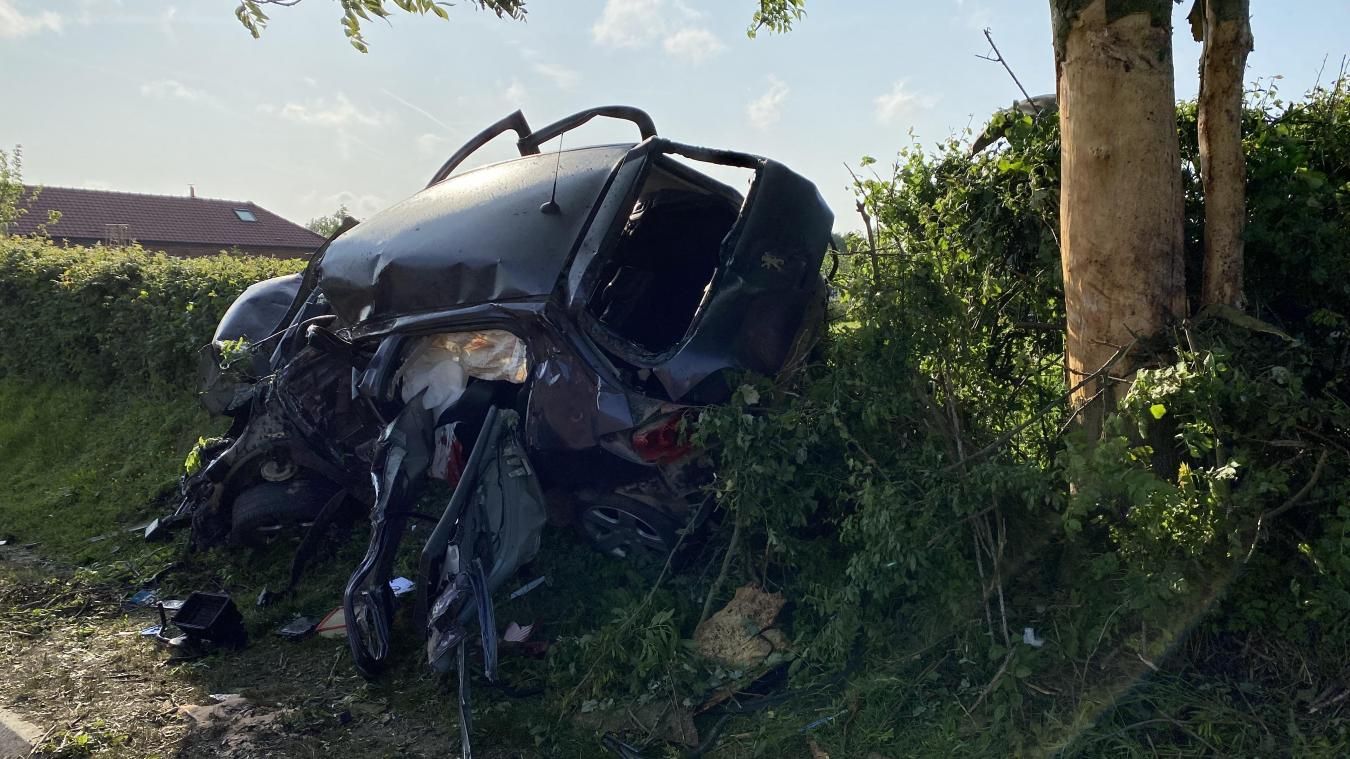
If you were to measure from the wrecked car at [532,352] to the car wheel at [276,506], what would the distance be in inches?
6.3

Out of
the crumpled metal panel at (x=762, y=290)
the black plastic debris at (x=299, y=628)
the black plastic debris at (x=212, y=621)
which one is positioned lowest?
the black plastic debris at (x=299, y=628)

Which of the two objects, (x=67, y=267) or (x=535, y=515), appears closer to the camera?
(x=535, y=515)

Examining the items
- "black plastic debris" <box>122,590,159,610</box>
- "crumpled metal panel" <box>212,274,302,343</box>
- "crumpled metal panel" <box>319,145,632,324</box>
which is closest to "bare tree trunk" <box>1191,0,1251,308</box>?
"crumpled metal panel" <box>319,145,632,324</box>

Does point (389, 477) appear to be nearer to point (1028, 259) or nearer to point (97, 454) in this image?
point (1028, 259)

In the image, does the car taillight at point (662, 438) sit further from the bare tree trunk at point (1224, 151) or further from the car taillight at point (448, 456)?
the bare tree trunk at point (1224, 151)

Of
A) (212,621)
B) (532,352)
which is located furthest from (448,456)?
(212,621)

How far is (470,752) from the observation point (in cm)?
354

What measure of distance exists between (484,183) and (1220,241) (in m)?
3.51

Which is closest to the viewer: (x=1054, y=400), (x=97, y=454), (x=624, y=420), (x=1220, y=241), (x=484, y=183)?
(x=1220, y=241)

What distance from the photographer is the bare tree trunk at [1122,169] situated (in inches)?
134

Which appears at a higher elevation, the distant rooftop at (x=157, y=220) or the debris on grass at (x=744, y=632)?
the distant rooftop at (x=157, y=220)

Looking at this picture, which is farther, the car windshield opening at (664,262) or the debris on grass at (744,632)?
the car windshield opening at (664,262)

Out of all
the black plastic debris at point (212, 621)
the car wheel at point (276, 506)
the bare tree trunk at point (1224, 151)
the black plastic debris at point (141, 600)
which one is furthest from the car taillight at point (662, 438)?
the black plastic debris at point (141, 600)

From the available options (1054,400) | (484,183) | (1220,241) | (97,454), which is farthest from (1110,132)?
(97,454)
